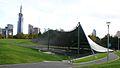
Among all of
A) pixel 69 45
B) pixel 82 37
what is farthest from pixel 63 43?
pixel 82 37

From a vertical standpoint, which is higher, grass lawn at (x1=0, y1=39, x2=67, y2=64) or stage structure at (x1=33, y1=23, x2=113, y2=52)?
stage structure at (x1=33, y1=23, x2=113, y2=52)

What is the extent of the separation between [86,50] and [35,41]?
41.8 m

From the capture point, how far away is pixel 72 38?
277ft

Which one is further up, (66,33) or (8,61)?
(66,33)

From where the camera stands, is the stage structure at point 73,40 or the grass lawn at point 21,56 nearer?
the grass lawn at point 21,56

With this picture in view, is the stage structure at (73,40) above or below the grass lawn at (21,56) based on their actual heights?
above

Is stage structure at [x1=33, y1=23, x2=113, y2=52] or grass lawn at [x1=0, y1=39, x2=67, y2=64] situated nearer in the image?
grass lawn at [x1=0, y1=39, x2=67, y2=64]

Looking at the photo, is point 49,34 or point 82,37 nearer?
point 82,37

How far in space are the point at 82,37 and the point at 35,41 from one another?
134 ft

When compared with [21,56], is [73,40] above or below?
above

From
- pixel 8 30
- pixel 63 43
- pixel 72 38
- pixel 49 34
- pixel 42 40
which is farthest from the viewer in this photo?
pixel 8 30

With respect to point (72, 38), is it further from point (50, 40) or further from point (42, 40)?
point (42, 40)

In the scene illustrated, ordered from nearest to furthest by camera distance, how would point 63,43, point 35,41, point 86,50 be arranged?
point 86,50, point 63,43, point 35,41

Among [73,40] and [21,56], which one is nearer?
[21,56]
